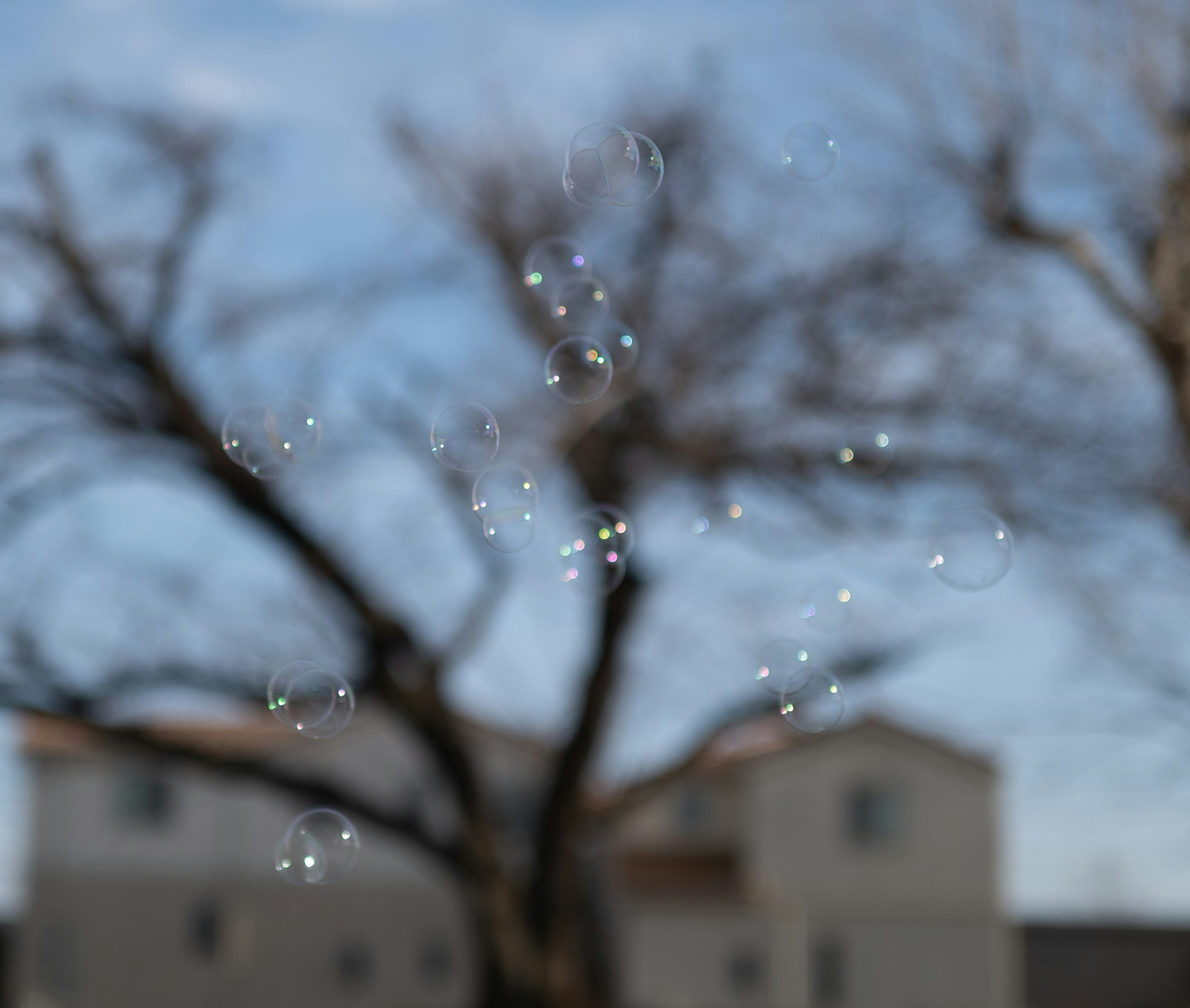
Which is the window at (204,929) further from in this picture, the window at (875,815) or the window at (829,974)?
the window at (875,815)

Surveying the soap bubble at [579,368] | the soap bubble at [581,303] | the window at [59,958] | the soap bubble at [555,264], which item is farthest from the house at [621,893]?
the soap bubble at [579,368]

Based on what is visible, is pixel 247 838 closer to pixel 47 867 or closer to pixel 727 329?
pixel 47 867

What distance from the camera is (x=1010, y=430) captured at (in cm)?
942

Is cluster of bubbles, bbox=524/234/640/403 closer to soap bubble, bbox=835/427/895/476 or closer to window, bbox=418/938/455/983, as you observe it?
soap bubble, bbox=835/427/895/476

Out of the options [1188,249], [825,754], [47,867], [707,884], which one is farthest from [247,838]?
[1188,249]

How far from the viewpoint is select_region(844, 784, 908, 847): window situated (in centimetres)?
2558

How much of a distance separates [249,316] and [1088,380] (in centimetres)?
552

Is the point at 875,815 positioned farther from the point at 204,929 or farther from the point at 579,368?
the point at 579,368

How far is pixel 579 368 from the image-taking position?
6555 millimetres

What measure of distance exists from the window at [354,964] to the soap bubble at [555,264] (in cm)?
2098

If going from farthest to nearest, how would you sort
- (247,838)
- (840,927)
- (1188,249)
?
(247,838)
(840,927)
(1188,249)

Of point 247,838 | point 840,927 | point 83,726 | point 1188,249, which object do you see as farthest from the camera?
point 247,838

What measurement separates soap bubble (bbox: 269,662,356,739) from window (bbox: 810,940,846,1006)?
19.9 meters

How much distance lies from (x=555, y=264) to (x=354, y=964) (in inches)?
844
